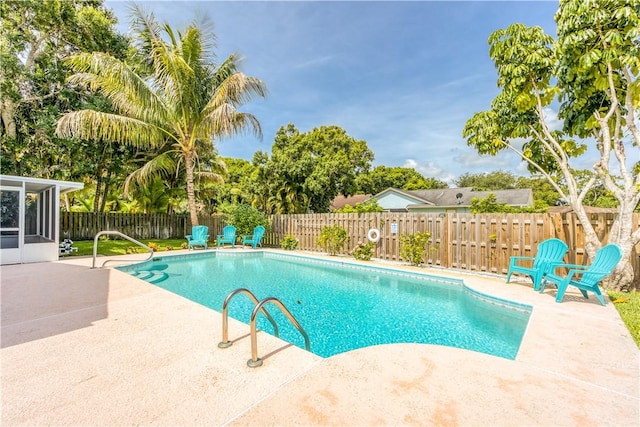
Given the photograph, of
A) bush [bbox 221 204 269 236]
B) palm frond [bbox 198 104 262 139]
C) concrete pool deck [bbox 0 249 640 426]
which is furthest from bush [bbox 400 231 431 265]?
palm frond [bbox 198 104 262 139]

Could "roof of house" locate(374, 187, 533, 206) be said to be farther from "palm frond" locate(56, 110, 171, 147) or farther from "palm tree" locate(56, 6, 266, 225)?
"palm frond" locate(56, 110, 171, 147)

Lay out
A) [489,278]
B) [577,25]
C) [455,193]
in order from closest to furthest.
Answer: [577,25] < [489,278] < [455,193]

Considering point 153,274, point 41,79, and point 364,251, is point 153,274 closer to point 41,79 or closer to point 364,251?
point 364,251

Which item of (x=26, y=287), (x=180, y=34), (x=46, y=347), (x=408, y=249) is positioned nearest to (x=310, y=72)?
(x=180, y=34)

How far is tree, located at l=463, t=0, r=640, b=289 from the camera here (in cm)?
529

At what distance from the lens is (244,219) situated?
47.4ft

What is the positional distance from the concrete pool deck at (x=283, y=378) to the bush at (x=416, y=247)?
522 cm

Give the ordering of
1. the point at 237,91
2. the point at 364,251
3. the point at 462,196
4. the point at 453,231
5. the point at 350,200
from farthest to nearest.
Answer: the point at 350,200 → the point at 462,196 → the point at 237,91 → the point at 364,251 → the point at 453,231

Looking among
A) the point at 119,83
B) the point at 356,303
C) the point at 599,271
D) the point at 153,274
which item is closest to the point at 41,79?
the point at 119,83

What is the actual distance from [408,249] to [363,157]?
88.1 ft

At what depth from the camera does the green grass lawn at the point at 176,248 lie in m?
4.10

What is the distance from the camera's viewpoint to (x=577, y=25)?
5.40m

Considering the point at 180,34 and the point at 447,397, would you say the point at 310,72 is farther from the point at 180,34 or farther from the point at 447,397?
the point at 447,397

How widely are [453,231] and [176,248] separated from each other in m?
12.0
